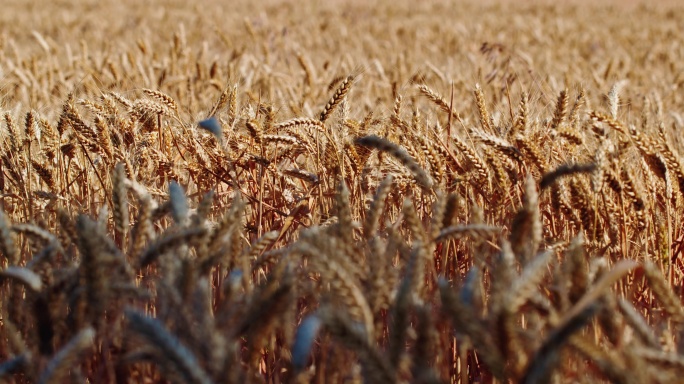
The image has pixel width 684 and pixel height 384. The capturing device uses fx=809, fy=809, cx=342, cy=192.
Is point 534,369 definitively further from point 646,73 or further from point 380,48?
point 380,48

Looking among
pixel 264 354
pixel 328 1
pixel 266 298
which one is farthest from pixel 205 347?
pixel 328 1

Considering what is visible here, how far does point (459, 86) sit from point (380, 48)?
15.2 ft

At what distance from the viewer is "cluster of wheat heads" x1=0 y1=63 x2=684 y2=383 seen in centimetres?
94

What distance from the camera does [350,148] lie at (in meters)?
2.09

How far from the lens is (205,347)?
3.13 feet

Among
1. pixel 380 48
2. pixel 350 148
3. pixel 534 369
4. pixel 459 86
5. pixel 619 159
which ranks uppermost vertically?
pixel 380 48

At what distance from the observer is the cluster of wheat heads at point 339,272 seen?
940 mm

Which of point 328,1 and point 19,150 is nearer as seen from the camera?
point 19,150

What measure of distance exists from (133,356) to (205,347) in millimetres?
Answer: 172

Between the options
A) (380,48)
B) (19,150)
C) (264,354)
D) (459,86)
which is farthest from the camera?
(380,48)

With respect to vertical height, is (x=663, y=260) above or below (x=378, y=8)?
below

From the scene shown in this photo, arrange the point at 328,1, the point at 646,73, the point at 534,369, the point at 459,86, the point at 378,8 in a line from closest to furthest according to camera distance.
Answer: the point at 534,369, the point at 459,86, the point at 646,73, the point at 378,8, the point at 328,1

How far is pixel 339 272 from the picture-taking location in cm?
100

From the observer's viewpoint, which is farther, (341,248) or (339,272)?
(341,248)
